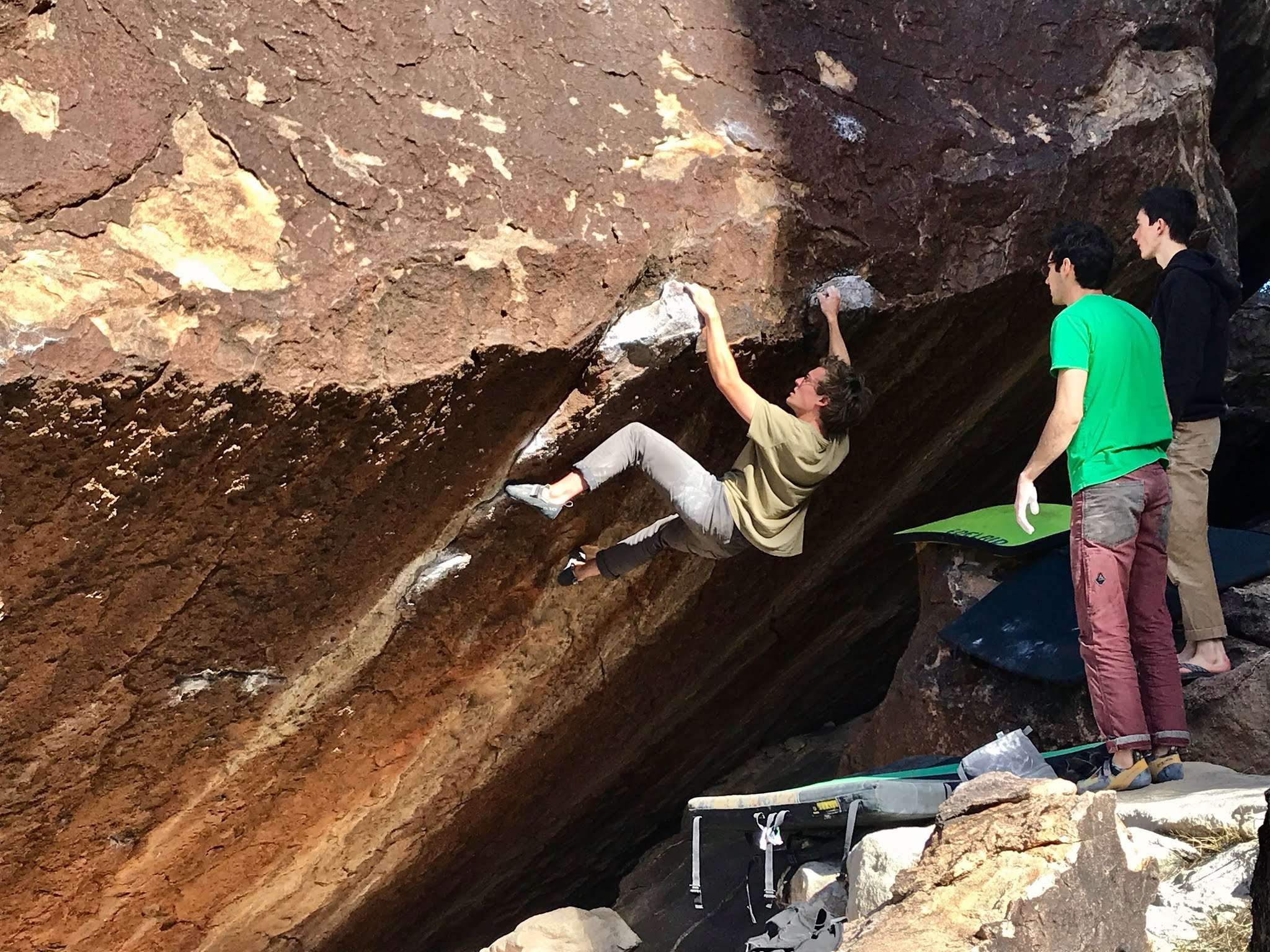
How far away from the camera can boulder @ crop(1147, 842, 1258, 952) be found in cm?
229

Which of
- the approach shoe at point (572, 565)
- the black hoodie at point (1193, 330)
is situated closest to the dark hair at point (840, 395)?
the approach shoe at point (572, 565)

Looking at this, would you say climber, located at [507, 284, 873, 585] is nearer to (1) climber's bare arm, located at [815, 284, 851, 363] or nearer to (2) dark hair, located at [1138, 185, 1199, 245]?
(1) climber's bare arm, located at [815, 284, 851, 363]

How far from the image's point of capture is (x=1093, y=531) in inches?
112

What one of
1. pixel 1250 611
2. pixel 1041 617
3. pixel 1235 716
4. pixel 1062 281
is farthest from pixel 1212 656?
pixel 1062 281

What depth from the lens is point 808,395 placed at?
3119mm

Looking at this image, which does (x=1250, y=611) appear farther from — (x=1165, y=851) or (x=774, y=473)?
(x=774, y=473)

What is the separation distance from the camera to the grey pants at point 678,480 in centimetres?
293

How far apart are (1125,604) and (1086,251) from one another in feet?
2.90

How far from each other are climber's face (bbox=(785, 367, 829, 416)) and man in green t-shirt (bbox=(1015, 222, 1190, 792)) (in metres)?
0.56

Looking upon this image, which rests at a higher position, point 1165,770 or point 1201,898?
point 1165,770

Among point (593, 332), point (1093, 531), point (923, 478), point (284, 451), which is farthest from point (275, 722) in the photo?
point (923, 478)

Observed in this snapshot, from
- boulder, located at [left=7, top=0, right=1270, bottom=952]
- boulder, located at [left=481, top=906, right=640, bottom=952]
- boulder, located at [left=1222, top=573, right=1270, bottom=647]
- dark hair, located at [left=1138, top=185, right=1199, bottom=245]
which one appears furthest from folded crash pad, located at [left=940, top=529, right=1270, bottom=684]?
boulder, located at [left=481, top=906, right=640, bottom=952]

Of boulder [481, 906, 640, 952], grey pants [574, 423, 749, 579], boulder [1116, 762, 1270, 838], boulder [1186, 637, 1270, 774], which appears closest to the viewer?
boulder [1116, 762, 1270, 838]

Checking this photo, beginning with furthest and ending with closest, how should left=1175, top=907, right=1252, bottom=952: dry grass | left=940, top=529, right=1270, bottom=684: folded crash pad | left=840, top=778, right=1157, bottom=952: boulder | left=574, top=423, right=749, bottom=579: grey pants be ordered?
left=940, top=529, right=1270, bottom=684: folded crash pad < left=574, top=423, right=749, bottom=579: grey pants < left=1175, top=907, right=1252, bottom=952: dry grass < left=840, top=778, right=1157, bottom=952: boulder
